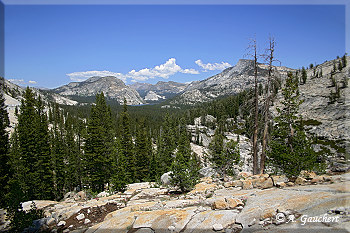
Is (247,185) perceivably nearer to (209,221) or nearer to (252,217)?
(252,217)

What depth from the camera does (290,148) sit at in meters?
12.6

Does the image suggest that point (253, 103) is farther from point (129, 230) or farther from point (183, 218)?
point (129, 230)

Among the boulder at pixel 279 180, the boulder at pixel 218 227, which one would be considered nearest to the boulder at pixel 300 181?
the boulder at pixel 279 180

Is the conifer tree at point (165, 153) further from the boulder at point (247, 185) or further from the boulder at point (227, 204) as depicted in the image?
the boulder at point (227, 204)

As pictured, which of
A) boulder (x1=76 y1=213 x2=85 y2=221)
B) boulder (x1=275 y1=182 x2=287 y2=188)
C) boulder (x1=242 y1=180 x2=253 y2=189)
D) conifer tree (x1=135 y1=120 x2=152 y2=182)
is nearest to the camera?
boulder (x1=275 y1=182 x2=287 y2=188)

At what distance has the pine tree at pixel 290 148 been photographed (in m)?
11.0

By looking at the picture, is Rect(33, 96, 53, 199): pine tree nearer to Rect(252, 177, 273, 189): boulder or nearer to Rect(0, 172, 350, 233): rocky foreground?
Rect(0, 172, 350, 233): rocky foreground

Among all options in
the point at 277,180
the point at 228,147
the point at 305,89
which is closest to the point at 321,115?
the point at 305,89

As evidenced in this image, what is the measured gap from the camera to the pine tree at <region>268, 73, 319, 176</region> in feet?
36.0

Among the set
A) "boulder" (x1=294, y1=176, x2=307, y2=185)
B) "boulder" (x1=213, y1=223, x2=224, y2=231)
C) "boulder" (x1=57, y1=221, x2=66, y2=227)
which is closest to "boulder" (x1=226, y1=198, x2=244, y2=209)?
"boulder" (x1=213, y1=223, x2=224, y2=231)

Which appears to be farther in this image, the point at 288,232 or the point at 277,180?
the point at 277,180

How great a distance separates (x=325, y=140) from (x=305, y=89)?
6898cm

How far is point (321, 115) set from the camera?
92.4 meters

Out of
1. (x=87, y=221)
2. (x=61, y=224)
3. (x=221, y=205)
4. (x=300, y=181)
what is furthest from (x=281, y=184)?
(x=61, y=224)
